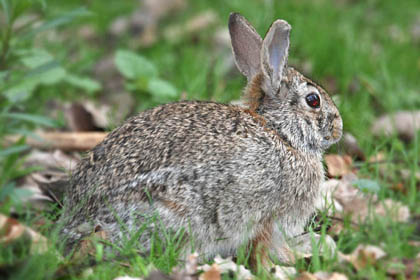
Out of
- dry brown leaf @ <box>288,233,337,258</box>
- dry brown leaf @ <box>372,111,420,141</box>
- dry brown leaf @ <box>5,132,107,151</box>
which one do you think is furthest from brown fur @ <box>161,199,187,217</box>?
dry brown leaf @ <box>372,111,420,141</box>

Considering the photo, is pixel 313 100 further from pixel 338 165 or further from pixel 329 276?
pixel 329 276

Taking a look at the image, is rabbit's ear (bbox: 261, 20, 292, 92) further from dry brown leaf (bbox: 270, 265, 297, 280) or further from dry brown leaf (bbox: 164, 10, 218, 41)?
dry brown leaf (bbox: 164, 10, 218, 41)

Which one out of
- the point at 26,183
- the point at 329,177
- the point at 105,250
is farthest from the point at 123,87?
the point at 105,250

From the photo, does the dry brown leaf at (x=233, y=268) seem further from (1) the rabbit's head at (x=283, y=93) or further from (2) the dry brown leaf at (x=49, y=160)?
(2) the dry brown leaf at (x=49, y=160)

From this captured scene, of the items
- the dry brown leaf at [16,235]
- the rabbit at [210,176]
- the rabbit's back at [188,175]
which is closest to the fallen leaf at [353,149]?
the rabbit at [210,176]

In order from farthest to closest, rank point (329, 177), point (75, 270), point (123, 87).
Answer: point (123, 87)
point (329, 177)
point (75, 270)

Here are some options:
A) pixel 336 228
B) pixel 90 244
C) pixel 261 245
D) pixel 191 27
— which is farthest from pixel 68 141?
pixel 191 27

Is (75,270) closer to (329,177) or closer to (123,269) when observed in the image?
(123,269)
